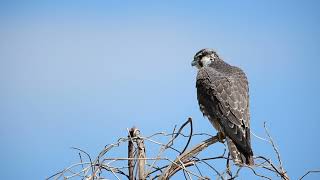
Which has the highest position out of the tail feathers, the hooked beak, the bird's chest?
the hooked beak

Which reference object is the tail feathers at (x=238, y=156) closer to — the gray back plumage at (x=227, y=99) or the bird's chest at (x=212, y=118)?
the gray back plumage at (x=227, y=99)

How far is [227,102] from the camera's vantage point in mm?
5742

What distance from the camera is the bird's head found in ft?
24.3

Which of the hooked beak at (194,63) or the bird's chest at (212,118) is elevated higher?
the hooked beak at (194,63)

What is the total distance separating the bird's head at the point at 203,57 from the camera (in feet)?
24.3

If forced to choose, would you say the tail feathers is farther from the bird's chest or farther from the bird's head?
the bird's head

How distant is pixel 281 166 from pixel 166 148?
0.78 meters

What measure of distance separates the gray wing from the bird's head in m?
0.95

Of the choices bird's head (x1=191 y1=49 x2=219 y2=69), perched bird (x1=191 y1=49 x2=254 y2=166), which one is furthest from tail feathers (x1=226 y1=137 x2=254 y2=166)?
bird's head (x1=191 y1=49 x2=219 y2=69)

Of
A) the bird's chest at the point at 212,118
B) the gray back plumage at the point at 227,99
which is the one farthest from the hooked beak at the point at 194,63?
the bird's chest at the point at 212,118

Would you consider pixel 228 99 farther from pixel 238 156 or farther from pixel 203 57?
pixel 203 57

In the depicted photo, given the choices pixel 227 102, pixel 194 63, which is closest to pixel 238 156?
pixel 227 102

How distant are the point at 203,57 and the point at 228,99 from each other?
1.79 metres

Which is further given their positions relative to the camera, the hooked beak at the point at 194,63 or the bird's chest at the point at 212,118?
the hooked beak at the point at 194,63
